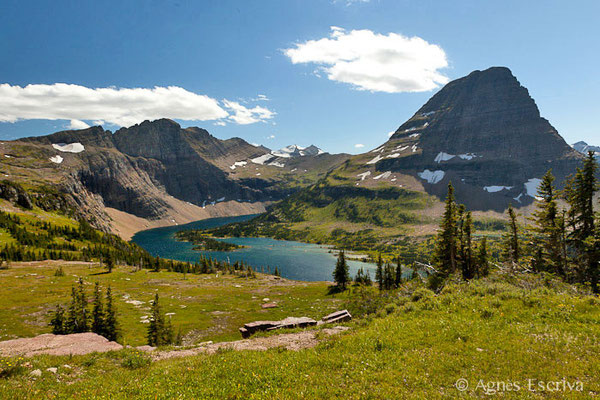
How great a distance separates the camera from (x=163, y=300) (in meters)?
90.4

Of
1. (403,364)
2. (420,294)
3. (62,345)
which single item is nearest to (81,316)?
(62,345)

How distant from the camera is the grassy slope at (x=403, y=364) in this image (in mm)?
10438

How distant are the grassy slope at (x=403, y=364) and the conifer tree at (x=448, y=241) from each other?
3235cm

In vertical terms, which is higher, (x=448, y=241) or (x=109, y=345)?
(x=448, y=241)

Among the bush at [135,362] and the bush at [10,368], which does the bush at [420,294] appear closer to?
the bush at [135,362]

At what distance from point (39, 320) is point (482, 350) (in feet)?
275

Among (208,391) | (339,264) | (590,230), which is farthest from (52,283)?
(590,230)

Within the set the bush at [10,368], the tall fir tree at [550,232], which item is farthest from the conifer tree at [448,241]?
the bush at [10,368]

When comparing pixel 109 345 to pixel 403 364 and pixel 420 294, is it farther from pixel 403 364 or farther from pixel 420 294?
pixel 420 294

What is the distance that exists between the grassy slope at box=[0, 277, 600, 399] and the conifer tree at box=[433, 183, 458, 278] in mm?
32348

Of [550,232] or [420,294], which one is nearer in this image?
[420,294]

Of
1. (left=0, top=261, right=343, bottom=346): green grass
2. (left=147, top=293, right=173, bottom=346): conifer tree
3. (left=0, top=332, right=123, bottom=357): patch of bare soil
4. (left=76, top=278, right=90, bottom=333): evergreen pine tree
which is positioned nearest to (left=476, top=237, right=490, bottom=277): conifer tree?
(left=0, top=261, right=343, bottom=346): green grass

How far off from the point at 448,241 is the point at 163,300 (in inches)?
3431

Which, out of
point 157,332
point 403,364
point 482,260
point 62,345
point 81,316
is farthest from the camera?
point 482,260
